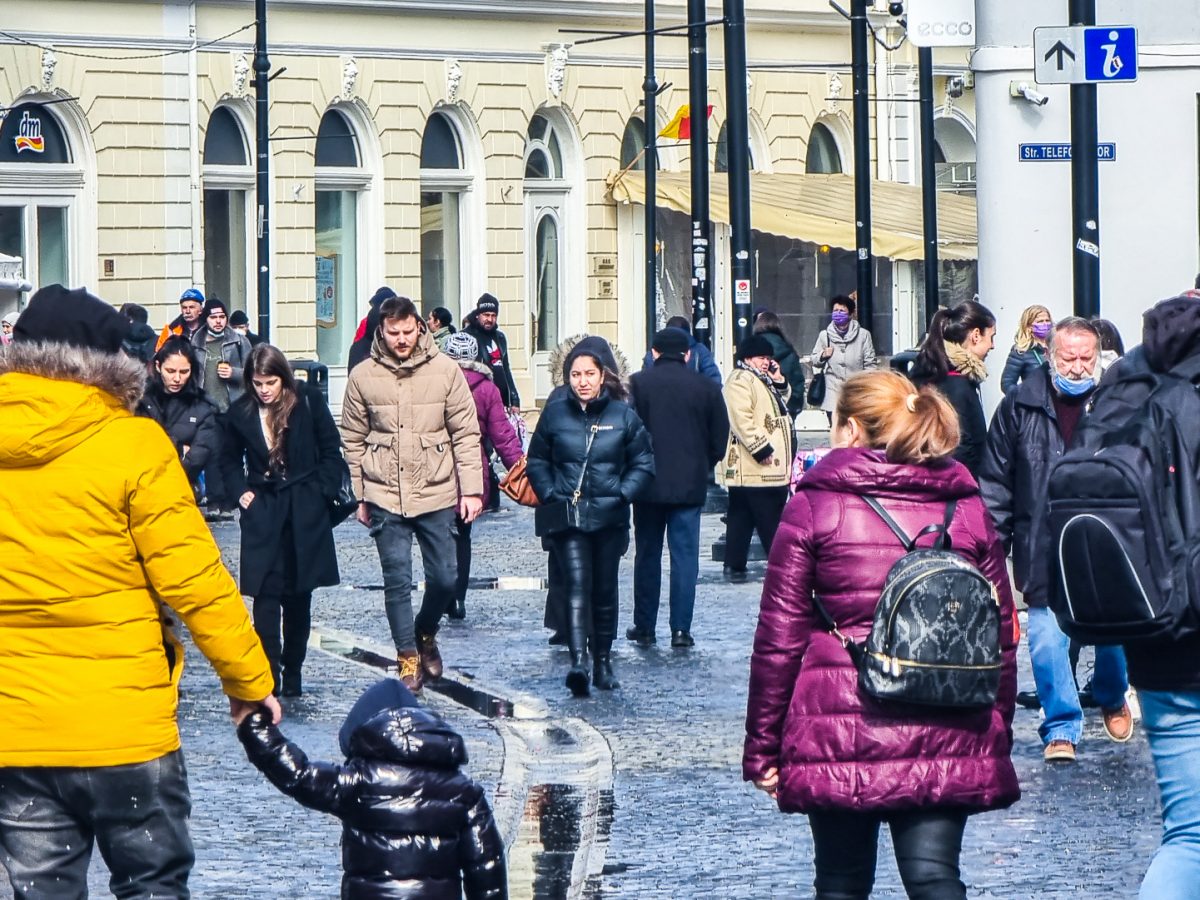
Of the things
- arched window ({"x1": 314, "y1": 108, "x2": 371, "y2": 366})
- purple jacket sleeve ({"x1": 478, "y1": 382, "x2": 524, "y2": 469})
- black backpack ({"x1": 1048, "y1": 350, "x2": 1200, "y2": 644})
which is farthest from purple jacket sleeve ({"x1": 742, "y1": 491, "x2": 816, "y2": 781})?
arched window ({"x1": 314, "y1": 108, "x2": 371, "y2": 366})

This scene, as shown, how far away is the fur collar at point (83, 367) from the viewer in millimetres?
5375

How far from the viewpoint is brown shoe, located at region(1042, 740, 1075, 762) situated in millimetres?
9336

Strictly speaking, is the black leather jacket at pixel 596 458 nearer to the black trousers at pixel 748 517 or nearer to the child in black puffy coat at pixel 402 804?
the black trousers at pixel 748 517

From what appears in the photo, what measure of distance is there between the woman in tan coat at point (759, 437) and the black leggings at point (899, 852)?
8857 mm

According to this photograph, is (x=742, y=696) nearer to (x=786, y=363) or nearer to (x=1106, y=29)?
(x=1106, y=29)

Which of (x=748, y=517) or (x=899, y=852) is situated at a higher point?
(x=748, y=517)

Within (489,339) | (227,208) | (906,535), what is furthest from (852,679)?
(227,208)

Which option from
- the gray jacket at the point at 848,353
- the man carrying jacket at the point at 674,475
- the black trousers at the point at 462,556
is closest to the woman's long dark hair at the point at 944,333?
the man carrying jacket at the point at 674,475

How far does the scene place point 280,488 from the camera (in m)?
11.0

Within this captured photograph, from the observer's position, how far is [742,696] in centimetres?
1130

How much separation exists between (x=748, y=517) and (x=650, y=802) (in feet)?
23.2

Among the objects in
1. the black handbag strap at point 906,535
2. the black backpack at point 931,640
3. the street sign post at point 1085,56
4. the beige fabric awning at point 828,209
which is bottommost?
the black backpack at point 931,640

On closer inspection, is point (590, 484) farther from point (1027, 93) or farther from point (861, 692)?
point (1027, 93)

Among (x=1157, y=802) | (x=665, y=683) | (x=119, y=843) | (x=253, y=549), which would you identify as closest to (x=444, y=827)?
(x=119, y=843)
